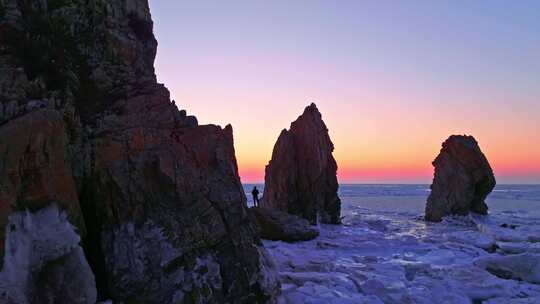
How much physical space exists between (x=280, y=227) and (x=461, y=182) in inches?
849

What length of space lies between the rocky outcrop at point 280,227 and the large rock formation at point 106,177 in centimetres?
1045

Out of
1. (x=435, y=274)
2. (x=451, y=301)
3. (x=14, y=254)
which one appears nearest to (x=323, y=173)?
(x=435, y=274)

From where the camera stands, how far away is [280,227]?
937 inches

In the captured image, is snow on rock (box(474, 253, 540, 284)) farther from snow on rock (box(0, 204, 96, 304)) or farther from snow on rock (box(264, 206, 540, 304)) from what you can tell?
snow on rock (box(0, 204, 96, 304))

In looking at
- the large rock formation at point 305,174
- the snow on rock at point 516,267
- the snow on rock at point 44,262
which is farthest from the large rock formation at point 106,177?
the large rock formation at point 305,174

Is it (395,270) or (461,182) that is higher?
(461,182)

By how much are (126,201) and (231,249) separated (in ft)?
9.79

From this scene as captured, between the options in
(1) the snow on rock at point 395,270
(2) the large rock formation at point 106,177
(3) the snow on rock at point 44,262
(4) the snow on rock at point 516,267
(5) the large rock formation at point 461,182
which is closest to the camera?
(3) the snow on rock at point 44,262

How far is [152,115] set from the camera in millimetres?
11758

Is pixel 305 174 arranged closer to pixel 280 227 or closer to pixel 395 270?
pixel 280 227

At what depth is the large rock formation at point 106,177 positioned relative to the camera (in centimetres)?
879

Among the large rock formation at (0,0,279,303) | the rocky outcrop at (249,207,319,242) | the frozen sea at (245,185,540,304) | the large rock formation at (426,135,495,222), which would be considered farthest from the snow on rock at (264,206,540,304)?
the large rock formation at (426,135,495,222)

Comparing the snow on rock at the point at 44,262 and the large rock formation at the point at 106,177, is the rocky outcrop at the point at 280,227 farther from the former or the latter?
the snow on rock at the point at 44,262

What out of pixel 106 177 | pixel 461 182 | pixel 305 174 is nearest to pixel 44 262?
pixel 106 177
